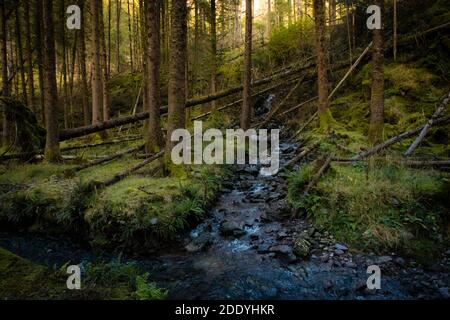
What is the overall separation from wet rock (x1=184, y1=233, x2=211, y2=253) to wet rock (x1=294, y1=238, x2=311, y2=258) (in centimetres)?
171

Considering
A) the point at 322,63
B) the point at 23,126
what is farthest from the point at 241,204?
the point at 23,126

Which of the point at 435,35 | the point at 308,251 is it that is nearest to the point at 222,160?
the point at 308,251

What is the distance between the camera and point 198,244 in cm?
617

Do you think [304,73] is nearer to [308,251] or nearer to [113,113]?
[308,251]

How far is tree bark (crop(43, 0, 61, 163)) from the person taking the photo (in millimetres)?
10062

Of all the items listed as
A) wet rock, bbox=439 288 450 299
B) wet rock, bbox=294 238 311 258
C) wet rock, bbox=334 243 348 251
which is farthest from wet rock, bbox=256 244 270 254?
wet rock, bbox=439 288 450 299

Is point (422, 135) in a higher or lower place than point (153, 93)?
lower

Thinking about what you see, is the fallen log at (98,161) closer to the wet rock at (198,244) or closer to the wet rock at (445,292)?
the wet rock at (198,244)

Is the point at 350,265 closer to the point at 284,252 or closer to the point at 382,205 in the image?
the point at 284,252

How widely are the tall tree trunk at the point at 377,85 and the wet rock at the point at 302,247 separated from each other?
4989 millimetres

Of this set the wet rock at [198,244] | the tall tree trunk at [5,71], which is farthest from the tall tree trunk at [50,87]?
the wet rock at [198,244]

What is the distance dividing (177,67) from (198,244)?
470 cm

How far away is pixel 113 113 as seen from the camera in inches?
1004

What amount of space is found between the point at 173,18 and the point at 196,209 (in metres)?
4.94
